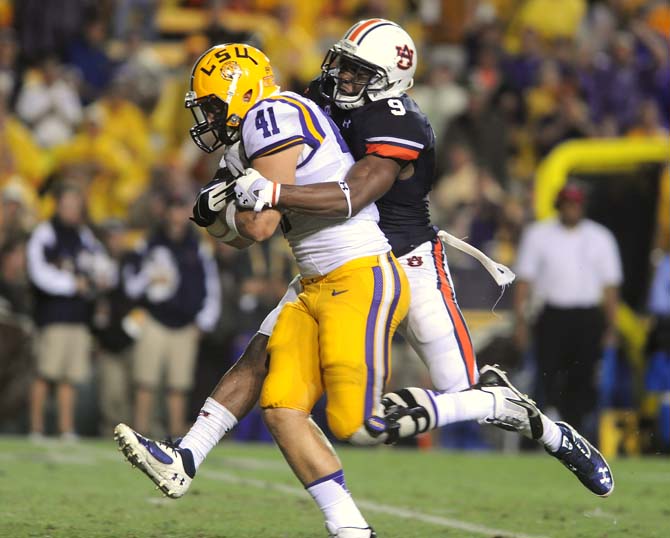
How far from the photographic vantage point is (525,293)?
34.8ft

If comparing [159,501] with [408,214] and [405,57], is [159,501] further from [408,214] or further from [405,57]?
[405,57]

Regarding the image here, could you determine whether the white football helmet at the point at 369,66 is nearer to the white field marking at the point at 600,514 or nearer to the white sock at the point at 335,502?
the white sock at the point at 335,502

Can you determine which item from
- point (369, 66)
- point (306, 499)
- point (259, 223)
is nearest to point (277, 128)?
point (259, 223)

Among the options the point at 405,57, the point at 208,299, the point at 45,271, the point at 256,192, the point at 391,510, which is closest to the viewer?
the point at 256,192

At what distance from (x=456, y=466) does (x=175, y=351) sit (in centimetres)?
270

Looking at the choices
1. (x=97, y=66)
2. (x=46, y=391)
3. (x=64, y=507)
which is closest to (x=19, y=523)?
(x=64, y=507)

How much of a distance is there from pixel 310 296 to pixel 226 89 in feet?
2.52

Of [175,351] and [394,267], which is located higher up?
[394,267]

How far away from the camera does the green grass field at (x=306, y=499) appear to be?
579cm

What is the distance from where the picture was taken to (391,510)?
6590 mm

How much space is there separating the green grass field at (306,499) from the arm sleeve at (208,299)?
136 cm

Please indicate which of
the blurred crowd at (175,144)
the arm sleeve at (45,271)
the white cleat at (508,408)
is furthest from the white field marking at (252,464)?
the white cleat at (508,408)

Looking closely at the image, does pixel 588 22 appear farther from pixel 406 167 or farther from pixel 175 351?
pixel 406 167

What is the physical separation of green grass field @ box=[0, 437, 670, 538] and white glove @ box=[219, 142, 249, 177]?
1.42 metres
